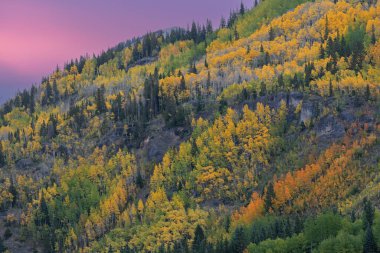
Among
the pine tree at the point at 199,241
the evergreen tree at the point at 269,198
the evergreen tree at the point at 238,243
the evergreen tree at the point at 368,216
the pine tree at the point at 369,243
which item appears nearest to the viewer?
the pine tree at the point at 369,243

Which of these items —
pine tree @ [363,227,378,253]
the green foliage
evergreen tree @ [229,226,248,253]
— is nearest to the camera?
pine tree @ [363,227,378,253]

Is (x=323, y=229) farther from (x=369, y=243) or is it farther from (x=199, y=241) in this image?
(x=199, y=241)

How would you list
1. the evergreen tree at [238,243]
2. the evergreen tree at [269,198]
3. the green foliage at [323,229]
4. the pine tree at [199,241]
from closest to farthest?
1. the green foliage at [323,229]
2. the evergreen tree at [238,243]
3. the pine tree at [199,241]
4. the evergreen tree at [269,198]

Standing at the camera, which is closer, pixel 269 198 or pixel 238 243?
pixel 238 243

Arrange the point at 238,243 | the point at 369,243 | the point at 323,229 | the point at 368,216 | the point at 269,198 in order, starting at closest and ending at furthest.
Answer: the point at 369,243
the point at 323,229
the point at 368,216
the point at 238,243
the point at 269,198

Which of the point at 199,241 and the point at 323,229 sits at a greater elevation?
the point at 323,229

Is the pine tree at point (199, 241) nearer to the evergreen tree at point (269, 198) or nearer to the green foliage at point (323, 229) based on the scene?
the evergreen tree at point (269, 198)

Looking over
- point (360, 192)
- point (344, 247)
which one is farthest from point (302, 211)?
point (344, 247)

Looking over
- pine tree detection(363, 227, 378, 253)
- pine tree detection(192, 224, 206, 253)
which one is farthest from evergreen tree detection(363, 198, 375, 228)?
pine tree detection(192, 224, 206, 253)

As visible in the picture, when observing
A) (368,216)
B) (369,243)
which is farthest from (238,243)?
(369,243)

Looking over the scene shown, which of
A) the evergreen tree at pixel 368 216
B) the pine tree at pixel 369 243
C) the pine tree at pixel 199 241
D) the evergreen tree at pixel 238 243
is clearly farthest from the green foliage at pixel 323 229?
the pine tree at pixel 199 241

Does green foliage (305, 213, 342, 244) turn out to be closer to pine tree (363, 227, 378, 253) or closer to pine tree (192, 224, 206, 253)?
pine tree (363, 227, 378, 253)

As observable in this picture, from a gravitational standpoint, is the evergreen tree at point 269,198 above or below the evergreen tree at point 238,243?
above

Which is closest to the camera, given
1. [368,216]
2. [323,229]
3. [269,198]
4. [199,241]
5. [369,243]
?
[369,243]
